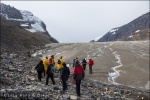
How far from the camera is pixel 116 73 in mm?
38750

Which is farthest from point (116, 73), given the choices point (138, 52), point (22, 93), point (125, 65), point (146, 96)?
point (22, 93)

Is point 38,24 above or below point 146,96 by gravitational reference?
above

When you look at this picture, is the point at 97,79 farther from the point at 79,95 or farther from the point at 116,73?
the point at 79,95

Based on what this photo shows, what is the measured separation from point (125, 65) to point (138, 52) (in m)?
11.0

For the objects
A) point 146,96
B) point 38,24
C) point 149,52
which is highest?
point 38,24

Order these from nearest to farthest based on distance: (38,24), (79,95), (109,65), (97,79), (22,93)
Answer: (22,93)
(79,95)
(97,79)
(109,65)
(38,24)

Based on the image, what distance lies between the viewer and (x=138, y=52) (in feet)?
176

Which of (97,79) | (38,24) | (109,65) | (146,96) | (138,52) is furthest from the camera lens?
(38,24)

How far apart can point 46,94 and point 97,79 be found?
47.2ft

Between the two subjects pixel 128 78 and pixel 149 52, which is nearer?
pixel 128 78

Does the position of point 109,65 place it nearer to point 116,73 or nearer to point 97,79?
point 116,73

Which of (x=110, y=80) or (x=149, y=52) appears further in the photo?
(x=149, y=52)

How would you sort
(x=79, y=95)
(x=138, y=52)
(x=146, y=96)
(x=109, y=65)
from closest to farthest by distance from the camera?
(x=79, y=95) → (x=146, y=96) → (x=109, y=65) → (x=138, y=52)

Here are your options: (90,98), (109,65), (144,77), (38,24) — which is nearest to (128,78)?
(144,77)
